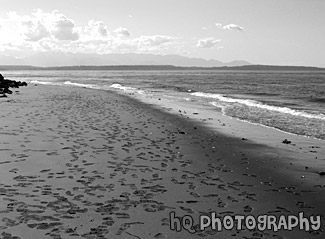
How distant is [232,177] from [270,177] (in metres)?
1.25

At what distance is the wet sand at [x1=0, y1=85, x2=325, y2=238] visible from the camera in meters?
6.54

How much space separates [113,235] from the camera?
20.0 ft

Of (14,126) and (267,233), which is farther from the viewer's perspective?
(14,126)

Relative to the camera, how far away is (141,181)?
924 cm

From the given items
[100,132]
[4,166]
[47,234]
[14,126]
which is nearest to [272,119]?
[100,132]

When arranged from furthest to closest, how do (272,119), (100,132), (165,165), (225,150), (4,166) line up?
(272,119) < (100,132) < (225,150) < (165,165) < (4,166)

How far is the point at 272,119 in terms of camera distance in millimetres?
23484

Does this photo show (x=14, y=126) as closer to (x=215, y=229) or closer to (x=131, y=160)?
(x=131, y=160)

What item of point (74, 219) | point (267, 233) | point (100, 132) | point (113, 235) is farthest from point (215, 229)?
point (100, 132)

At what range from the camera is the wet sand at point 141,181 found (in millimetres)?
6535

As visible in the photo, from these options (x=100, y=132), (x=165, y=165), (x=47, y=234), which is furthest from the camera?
(x=100, y=132)

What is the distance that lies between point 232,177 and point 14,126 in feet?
39.1

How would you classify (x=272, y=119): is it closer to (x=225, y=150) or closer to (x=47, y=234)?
(x=225, y=150)

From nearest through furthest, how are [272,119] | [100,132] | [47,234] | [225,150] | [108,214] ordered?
[47,234]
[108,214]
[225,150]
[100,132]
[272,119]
